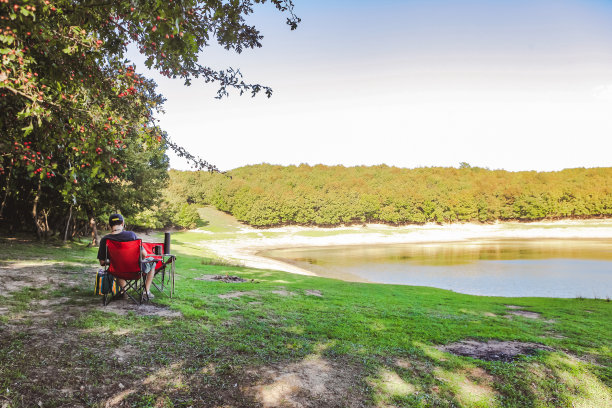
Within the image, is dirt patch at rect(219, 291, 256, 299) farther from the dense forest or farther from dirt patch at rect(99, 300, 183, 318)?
the dense forest

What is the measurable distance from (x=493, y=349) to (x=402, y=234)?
5150 cm

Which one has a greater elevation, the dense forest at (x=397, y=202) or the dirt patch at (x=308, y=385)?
the dense forest at (x=397, y=202)

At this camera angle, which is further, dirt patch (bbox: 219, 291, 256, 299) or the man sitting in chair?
dirt patch (bbox: 219, 291, 256, 299)

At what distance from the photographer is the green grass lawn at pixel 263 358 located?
308cm

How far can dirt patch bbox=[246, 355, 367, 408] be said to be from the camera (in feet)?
9.96

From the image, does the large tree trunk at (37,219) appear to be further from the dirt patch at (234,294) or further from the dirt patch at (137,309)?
the dirt patch at (137,309)

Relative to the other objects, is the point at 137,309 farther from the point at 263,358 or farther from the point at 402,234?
the point at 402,234

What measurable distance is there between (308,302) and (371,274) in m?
14.0

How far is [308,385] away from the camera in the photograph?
3.32 m

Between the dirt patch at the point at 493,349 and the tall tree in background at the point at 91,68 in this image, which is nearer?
the tall tree in background at the point at 91,68

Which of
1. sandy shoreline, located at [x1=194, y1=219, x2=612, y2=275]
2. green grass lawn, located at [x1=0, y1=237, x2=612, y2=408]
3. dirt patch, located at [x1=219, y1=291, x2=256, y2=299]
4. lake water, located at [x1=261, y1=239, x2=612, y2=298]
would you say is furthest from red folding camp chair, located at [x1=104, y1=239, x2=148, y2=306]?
sandy shoreline, located at [x1=194, y1=219, x2=612, y2=275]

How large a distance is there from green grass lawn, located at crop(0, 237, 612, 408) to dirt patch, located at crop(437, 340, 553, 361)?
6.3 inches

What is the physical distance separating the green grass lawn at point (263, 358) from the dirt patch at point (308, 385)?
0.01 meters

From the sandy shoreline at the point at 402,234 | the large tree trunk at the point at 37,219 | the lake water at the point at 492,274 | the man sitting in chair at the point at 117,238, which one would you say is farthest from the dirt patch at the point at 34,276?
the sandy shoreline at the point at 402,234
